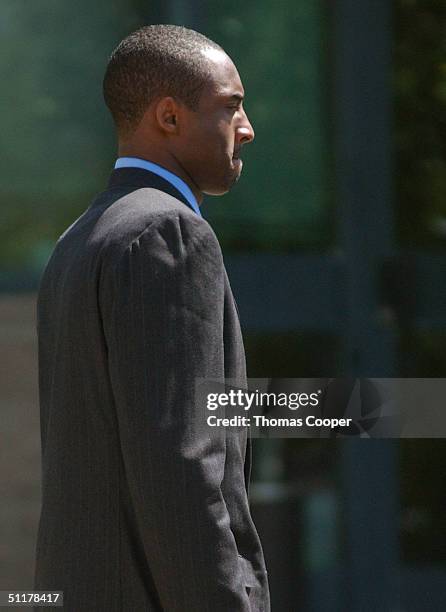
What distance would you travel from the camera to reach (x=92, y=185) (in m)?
5.49

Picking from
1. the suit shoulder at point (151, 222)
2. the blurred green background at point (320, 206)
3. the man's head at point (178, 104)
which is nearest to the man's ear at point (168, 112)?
the man's head at point (178, 104)

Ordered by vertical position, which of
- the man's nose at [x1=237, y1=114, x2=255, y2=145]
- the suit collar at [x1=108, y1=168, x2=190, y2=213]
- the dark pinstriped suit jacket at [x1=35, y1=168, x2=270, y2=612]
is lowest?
the dark pinstriped suit jacket at [x1=35, y1=168, x2=270, y2=612]

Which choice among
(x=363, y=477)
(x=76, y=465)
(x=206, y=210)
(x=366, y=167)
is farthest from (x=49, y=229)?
(x=76, y=465)

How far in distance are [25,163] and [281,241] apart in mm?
1201

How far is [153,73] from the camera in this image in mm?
2342

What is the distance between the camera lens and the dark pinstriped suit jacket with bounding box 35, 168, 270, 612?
77.0 inches

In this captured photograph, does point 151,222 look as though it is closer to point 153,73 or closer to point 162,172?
point 162,172

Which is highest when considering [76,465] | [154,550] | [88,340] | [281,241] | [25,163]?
[25,163]

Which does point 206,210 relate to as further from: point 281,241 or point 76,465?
point 76,465

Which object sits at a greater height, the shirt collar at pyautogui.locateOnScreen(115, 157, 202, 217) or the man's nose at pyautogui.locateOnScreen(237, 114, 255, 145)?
the man's nose at pyautogui.locateOnScreen(237, 114, 255, 145)

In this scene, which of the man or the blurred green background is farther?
the blurred green background

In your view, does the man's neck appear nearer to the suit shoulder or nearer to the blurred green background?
the suit shoulder
